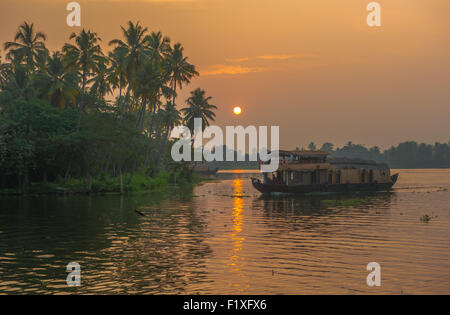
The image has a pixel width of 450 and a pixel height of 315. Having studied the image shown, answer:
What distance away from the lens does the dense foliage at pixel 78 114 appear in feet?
187

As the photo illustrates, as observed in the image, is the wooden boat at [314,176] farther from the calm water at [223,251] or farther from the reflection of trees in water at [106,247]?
the reflection of trees in water at [106,247]

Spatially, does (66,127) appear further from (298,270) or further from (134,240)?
(298,270)

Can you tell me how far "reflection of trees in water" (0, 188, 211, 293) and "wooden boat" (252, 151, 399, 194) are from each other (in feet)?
77.8

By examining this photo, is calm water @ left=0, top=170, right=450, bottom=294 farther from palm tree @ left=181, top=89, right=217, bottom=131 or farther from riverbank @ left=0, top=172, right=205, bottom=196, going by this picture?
palm tree @ left=181, top=89, right=217, bottom=131

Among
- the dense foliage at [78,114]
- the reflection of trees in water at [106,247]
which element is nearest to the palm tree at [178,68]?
the dense foliage at [78,114]

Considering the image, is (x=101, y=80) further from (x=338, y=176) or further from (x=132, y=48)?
(x=338, y=176)

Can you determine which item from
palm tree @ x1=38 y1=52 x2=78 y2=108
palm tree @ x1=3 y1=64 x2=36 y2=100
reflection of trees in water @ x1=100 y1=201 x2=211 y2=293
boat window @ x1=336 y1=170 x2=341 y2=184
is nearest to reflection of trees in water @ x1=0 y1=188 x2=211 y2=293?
reflection of trees in water @ x1=100 y1=201 x2=211 y2=293

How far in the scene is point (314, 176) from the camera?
63.0 metres

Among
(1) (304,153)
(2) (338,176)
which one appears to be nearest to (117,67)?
(1) (304,153)

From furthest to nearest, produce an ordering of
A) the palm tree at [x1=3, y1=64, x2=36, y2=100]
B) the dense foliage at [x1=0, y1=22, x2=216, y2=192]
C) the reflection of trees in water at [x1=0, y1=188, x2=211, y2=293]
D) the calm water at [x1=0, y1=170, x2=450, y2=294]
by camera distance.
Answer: the palm tree at [x1=3, y1=64, x2=36, y2=100] < the dense foliage at [x1=0, y1=22, x2=216, y2=192] < the reflection of trees in water at [x1=0, y1=188, x2=211, y2=293] < the calm water at [x1=0, y1=170, x2=450, y2=294]

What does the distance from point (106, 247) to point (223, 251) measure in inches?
198

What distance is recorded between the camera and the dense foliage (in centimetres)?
5700
